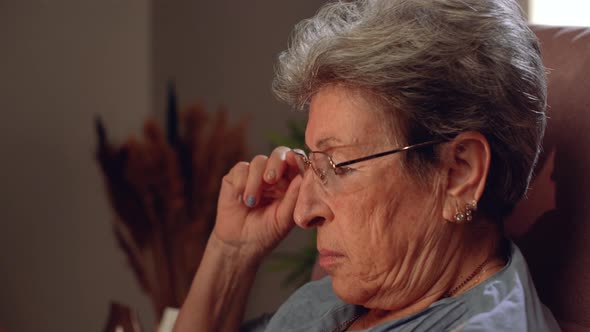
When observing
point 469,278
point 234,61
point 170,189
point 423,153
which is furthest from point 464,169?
point 234,61

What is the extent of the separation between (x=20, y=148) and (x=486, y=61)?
9.00ft

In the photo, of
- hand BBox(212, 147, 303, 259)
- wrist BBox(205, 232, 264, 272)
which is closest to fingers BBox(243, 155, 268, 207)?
hand BBox(212, 147, 303, 259)

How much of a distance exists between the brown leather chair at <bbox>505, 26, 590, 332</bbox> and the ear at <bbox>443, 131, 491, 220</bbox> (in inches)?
8.8

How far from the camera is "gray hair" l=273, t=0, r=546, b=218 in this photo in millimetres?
1175

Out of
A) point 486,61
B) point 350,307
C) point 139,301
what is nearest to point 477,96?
point 486,61

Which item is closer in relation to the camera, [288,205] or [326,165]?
[326,165]

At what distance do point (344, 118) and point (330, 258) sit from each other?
24cm

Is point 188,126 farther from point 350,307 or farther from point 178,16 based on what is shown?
point 350,307

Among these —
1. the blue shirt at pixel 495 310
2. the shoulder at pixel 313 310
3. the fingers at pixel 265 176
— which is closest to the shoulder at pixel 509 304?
the blue shirt at pixel 495 310

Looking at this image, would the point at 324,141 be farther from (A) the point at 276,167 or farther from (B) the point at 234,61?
(B) the point at 234,61

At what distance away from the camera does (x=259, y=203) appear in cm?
174

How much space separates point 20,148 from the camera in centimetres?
353

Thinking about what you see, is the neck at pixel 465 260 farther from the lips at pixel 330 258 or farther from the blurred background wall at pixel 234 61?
the blurred background wall at pixel 234 61

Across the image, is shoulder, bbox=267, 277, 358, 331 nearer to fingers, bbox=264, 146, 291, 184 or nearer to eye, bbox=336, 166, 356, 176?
fingers, bbox=264, 146, 291, 184
